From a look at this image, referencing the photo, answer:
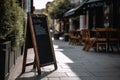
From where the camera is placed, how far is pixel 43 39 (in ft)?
27.5

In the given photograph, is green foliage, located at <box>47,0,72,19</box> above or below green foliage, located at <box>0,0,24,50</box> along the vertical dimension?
above

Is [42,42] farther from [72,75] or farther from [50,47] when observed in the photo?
[72,75]

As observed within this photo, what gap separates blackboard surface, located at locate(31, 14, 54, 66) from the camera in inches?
323

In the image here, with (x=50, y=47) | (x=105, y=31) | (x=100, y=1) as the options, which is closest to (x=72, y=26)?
(x=100, y=1)

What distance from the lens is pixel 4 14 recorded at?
24.1 ft

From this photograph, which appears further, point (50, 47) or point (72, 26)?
point (72, 26)

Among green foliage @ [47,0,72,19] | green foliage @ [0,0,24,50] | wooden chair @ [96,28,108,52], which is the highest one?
green foliage @ [47,0,72,19]

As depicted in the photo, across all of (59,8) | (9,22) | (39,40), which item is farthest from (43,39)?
(59,8)

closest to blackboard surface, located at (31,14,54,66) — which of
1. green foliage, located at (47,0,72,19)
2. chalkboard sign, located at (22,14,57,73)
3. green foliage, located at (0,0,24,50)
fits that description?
chalkboard sign, located at (22,14,57,73)

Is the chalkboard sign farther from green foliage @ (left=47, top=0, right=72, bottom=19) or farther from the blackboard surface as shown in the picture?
green foliage @ (left=47, top=0, right=72, bottom=19)

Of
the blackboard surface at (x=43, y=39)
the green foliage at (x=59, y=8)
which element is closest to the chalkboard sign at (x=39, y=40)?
the blackboard surface at (x=43, y=39)

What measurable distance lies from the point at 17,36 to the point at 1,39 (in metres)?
0.60

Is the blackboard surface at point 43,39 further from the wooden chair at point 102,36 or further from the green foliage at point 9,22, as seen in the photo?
the wooden chair at point 102,36

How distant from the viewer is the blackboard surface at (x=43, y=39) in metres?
8.20
